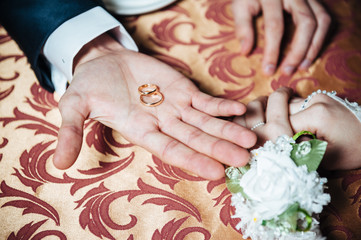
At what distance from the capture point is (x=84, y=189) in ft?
2.84

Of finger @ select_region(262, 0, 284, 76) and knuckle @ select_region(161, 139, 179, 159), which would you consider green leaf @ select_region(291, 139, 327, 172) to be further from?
finger @ select_region(262, 0, 284, 76)

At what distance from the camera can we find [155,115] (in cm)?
89

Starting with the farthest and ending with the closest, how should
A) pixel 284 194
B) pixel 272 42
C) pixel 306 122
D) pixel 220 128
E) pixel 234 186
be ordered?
1. pixel 272 42
2. pixel 306 122
3. pixel 220 128
4. pixel 234 186
5. pixel 284 194

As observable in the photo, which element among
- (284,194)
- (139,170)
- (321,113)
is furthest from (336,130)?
(139,170)

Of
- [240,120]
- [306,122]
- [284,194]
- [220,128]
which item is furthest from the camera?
[240,120]

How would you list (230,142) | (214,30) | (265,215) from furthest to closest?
1. (214,30)
2. (230,142)
3. (265,215)

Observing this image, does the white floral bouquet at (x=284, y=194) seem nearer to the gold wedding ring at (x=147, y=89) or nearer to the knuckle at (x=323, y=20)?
the gold wedding ring at (x=147, y=89)

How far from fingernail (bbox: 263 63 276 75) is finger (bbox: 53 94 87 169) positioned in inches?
29.7

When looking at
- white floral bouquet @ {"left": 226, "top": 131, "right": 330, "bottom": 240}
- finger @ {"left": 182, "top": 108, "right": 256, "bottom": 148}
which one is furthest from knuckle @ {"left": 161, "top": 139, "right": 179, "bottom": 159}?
white floral bouquet @ {"left": 226, "top": 131, "right": 330, "bottom": 240}

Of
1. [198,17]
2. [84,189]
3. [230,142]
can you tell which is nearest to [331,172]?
[230,142]

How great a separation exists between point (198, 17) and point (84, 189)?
993 mm

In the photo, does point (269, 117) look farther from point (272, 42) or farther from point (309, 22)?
point (309, 22)

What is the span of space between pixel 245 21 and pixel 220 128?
2.29 ft

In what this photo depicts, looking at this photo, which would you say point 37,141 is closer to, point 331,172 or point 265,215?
point 265,215
